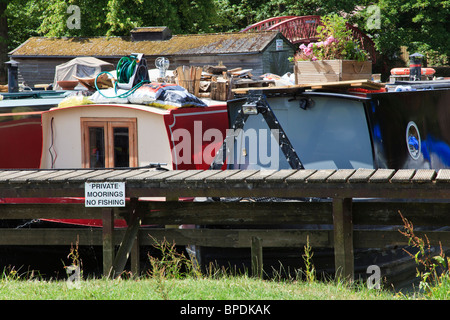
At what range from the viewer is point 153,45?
28.8 meters

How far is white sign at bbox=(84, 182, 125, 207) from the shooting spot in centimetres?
706

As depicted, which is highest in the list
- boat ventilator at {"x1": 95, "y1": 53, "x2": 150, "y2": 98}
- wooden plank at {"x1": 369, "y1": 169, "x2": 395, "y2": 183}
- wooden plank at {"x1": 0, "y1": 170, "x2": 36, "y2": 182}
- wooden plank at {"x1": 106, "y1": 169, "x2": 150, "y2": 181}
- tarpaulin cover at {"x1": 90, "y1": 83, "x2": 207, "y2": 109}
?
boat ventilator at {"x1": 95, "y1": 53, "x2": 150, "y2": 98}

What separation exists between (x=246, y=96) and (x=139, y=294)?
3.94 metres

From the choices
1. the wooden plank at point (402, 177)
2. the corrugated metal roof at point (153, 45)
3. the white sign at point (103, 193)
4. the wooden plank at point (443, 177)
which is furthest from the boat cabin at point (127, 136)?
the corrugated metal roof at point (153, 45)

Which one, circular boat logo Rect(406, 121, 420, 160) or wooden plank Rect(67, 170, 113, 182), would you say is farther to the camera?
circular boat logo Rect(406, 121, 420, 160)

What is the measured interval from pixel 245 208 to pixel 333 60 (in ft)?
7.97

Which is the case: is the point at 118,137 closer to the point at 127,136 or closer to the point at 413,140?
the point at 127,136

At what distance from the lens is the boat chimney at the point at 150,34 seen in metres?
29.1

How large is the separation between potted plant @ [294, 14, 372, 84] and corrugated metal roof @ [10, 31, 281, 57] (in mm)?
17890

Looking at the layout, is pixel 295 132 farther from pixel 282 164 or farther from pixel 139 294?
pixel 139 294

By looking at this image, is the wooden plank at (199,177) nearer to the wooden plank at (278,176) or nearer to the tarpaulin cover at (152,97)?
the wooden plank at (278,176)

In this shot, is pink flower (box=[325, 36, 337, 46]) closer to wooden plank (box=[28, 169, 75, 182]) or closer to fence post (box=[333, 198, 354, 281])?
fence post (box=[333, 198, 354, 281])

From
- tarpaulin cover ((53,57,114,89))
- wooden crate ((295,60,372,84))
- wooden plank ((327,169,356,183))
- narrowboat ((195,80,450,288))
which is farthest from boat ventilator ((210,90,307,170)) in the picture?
tarpaulin cover ((53,57,114,89))

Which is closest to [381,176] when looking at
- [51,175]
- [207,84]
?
[51,175]
